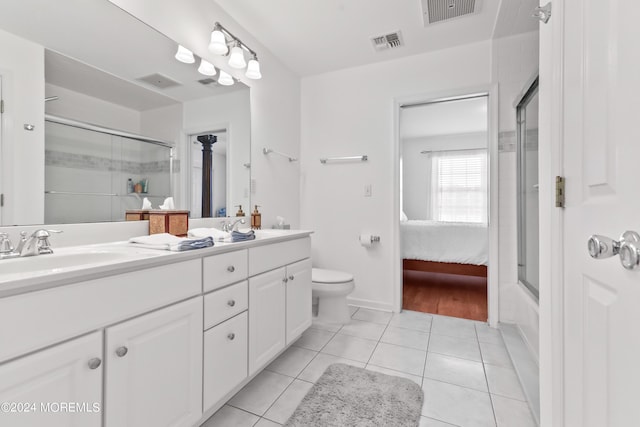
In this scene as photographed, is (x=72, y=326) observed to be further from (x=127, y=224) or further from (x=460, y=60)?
(x=460, y=60)

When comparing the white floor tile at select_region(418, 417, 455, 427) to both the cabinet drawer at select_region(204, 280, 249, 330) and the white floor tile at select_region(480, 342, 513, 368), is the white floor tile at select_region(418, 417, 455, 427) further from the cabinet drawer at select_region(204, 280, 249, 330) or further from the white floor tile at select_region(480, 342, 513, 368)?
the cabinet drawer at select_region(204, 280, 249, 330)

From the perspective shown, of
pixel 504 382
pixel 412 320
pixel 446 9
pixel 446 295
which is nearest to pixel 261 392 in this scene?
pixel 504 382

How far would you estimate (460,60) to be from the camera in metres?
2.50

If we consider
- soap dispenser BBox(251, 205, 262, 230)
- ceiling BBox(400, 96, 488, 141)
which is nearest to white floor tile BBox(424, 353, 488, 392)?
soap dispenser BBox(251, 205, 262, 230)

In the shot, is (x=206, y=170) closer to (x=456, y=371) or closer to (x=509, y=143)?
(x=456, y=371)

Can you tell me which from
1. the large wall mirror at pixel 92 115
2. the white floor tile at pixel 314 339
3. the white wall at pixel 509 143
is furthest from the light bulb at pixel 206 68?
the white wall at pixel 509 143

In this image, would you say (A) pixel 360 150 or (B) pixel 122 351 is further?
(A) pixel 360 150

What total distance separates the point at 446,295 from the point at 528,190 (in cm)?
159

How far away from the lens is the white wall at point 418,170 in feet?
19.0

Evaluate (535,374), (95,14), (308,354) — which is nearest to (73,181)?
(95,14)

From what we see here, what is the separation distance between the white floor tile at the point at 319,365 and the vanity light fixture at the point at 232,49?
2029 millimetres
